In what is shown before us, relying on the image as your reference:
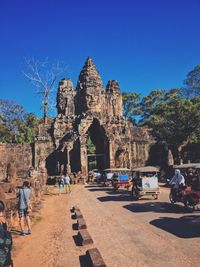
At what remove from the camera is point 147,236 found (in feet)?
30.1

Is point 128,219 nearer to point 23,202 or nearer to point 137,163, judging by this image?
point 23,202

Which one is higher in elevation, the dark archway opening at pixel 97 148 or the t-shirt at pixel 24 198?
the dark archway opening at pixel 97 148

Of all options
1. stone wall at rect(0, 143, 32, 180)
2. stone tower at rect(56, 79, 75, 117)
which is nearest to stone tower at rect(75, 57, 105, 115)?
stone tower at rect(56, 79, 75, 117)

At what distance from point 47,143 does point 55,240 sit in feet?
108

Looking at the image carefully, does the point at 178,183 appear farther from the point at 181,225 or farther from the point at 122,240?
the point at 122,240

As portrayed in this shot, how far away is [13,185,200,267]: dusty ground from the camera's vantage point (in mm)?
7200

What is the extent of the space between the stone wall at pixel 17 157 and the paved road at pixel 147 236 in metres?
26.0

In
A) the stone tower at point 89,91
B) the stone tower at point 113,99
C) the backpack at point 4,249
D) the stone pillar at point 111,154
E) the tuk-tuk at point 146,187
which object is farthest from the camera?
the stone tower at point 113,99

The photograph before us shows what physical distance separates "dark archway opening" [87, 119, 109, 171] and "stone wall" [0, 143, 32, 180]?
26.5 ft

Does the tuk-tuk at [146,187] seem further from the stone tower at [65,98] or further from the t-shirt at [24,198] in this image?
the stone tower at [65,98]

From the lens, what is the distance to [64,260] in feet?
24.6

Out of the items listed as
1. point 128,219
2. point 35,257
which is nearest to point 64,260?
point 35,257

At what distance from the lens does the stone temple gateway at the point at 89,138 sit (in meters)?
40.5

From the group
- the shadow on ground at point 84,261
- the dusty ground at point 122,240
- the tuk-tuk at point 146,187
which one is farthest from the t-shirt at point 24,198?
the tuk-tuk at point 146,187
